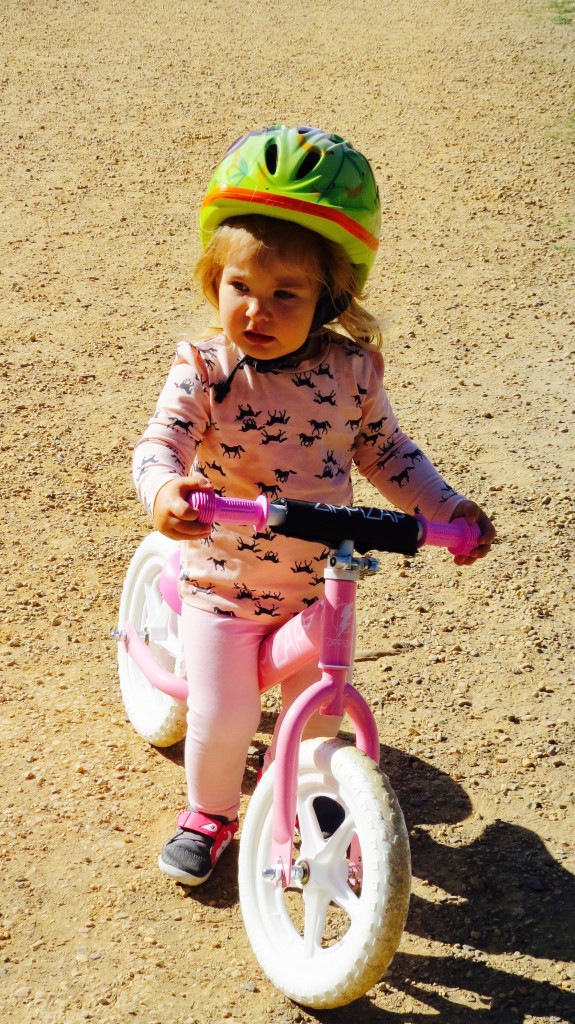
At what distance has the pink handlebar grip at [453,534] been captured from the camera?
2420 millimetres

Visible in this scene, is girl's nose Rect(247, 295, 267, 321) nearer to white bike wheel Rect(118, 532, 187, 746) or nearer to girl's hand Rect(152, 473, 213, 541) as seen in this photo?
girl's hand Rect(152, 473, 213, 541)

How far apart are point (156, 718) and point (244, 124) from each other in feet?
24.7

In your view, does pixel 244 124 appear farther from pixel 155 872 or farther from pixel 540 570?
pixel 155 872

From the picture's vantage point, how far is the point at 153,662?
10.8 ft

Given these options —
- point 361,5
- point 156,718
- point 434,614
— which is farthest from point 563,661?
point 361,5

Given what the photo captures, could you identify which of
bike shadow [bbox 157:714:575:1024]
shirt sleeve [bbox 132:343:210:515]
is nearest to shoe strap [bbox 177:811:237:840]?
bike shadow [bbox 157:714:575:1024]

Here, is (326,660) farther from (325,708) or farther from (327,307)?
(327,307)

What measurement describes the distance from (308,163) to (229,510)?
2.87 feet

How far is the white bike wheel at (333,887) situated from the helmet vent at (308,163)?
1.26 m

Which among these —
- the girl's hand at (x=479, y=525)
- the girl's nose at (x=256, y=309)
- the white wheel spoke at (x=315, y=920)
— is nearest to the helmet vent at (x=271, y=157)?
the girl's nose at (x=256, y=309)

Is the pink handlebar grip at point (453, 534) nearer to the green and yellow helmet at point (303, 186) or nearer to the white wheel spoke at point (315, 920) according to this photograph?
the green and yellow helmet at point (303, 186)

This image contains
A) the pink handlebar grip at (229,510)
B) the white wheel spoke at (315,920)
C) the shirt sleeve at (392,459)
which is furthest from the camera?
the shirt sleeve at (392,459)

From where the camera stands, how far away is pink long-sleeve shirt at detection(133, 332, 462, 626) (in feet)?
8.98

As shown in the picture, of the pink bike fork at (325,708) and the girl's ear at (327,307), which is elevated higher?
the girl's ear at (327,307)
